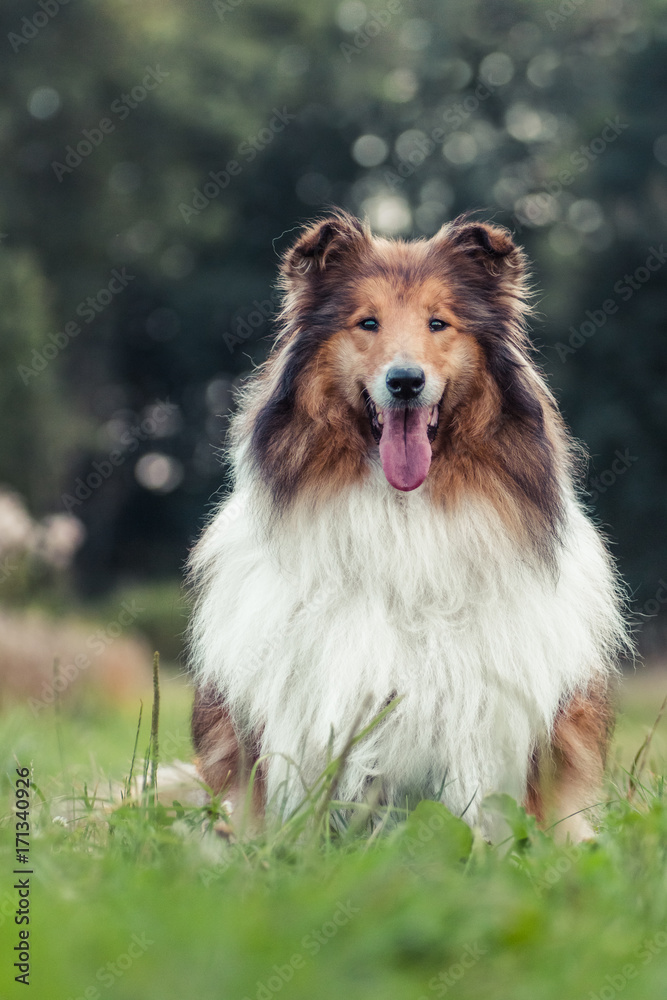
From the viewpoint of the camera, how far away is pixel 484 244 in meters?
3.89

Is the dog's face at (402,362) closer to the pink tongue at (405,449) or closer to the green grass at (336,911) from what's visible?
the pink tongue at (405,449)

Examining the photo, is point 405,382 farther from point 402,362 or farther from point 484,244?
point 484,244

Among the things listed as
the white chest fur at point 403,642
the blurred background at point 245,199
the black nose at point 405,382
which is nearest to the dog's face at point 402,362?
the black nose at point 405,382

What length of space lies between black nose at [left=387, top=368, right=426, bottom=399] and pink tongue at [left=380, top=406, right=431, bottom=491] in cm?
6

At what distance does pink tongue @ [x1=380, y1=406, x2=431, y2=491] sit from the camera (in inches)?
140

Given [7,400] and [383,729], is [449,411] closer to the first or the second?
[383,729]

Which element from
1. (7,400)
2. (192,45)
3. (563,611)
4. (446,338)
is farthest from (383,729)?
(192,45)

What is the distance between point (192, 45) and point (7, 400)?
8242 millimetres

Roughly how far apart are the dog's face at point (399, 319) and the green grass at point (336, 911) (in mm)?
1374

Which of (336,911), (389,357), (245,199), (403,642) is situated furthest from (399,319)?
(245,199)

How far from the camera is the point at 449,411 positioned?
3.70 m

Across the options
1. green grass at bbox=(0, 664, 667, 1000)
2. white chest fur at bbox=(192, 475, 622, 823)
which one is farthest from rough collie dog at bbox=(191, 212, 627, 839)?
green grass at bbox=(0, 664, 667, 1000)

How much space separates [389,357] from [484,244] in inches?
27.2

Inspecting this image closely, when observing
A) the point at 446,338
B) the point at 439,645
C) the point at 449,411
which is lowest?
the point at 439,645
